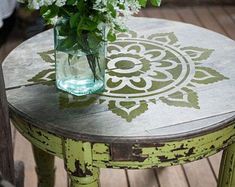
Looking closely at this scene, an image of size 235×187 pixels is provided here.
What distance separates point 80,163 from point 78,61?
223 millimetres

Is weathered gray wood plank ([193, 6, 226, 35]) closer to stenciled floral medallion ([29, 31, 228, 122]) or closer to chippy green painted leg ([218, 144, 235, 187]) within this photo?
stenciled floral medallion ([29, 31, 228, 122])

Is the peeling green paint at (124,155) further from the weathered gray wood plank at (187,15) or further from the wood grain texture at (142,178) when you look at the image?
the weathered gray wood plank at (187,15)

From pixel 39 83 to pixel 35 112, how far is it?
130 millimetres

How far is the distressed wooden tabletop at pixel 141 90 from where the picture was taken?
1011 millimetres

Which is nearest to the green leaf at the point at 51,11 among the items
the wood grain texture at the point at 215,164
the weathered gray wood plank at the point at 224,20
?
the wood grain texture at the point at 215,164

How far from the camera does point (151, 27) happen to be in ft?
4.78

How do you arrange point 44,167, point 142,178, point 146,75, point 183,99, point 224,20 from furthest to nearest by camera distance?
point 224,20, point 142,178, point 44,167, point 146,75, point 183,99

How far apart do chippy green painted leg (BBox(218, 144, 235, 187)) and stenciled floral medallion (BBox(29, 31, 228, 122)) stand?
0.17 metres

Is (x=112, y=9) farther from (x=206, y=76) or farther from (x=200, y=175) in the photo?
(x=200, y=175)

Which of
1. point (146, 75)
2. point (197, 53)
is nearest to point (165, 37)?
point (197, 53)

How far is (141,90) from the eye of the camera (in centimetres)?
114

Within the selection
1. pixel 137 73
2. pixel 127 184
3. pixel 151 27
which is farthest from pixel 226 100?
pixel 127 184

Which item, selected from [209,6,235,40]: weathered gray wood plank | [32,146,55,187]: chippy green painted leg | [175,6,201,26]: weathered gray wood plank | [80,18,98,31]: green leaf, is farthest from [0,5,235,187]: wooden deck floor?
[175,6,201,26]: weathered gray wood plank

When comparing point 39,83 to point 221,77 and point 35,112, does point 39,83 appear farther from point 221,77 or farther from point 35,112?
point 221,77
